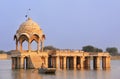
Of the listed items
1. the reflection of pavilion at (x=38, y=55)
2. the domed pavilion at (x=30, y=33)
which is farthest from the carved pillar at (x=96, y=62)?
the domed pavilion at (x=30, y=33)

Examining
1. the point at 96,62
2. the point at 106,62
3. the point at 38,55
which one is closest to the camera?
the point at 38,55

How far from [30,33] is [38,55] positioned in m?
4.54

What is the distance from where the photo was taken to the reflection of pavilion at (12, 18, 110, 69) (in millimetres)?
80050

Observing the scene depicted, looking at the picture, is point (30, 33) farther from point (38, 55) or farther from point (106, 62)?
point (106, 62)

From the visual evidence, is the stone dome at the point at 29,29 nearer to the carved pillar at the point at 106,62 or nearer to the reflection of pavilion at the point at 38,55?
the reflection of pavilion at the point at 38,55

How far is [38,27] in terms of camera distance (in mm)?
82875

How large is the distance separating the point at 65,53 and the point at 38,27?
678 centimetres

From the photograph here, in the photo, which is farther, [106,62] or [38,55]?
[106,62]

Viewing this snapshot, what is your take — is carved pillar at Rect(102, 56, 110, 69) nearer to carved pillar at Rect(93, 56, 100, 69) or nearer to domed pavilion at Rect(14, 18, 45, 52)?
carved pillar at Rect(93, 56, 100, 69)

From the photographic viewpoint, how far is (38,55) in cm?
7988

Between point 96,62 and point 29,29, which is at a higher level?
point 29,29

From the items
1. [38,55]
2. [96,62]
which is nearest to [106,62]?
[96,62]

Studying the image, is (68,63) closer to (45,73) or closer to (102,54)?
(102,54)

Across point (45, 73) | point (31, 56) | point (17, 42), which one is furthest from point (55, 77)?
point (17, 42)
